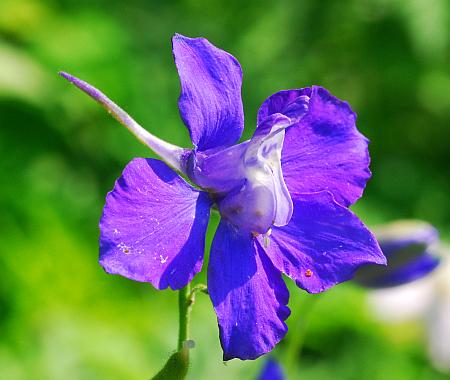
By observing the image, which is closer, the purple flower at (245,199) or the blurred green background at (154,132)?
the purple flower at (245,199)

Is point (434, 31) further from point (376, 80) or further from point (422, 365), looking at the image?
point (422, 365)

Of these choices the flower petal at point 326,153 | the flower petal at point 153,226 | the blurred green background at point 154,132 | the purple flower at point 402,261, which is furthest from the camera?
the blurred green background at point 154,132

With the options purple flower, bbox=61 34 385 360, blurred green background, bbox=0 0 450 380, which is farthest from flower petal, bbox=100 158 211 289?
blurred green background, bbox=0 0 450 380

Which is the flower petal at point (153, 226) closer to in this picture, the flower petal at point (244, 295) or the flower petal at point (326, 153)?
the flower petal at point (244, 295)

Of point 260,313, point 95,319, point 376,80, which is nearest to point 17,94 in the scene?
point 95,319

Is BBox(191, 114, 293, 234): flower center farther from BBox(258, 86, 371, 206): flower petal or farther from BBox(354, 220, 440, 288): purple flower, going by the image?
BBox(354, 220, 440, 288): purple flower

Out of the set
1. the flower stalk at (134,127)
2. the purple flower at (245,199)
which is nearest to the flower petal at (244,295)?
the purple flower at (245,199)

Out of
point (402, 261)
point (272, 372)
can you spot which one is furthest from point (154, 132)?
point (272, 372)
